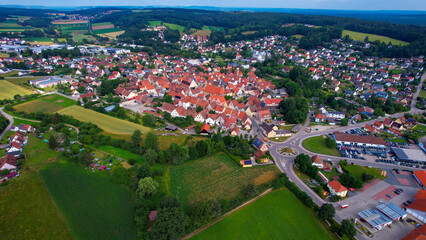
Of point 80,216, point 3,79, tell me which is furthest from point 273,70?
point 3,79

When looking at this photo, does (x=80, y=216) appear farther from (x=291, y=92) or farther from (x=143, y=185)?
(x=291, y=92)

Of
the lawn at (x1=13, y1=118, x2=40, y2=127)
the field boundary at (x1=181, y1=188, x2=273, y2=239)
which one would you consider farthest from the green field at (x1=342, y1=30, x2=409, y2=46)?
the lawn at (x1=13, y1=118, x2=40, y2=127)

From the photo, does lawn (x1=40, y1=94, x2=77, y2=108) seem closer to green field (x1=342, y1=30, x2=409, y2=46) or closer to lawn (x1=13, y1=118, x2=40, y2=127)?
lawn (x1=13, y1=118, x2=40, y2=127)

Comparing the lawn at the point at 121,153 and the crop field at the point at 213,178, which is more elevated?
the crop field at the point at 213,178

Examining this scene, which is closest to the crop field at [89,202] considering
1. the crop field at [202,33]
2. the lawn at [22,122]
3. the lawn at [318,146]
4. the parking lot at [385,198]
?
the lawn at [22,122]

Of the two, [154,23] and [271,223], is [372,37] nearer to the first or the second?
[154,23]

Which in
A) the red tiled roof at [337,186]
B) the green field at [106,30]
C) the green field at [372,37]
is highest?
the green field at [372,37]

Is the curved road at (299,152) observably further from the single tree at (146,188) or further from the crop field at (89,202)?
the crop field at (89,202)
